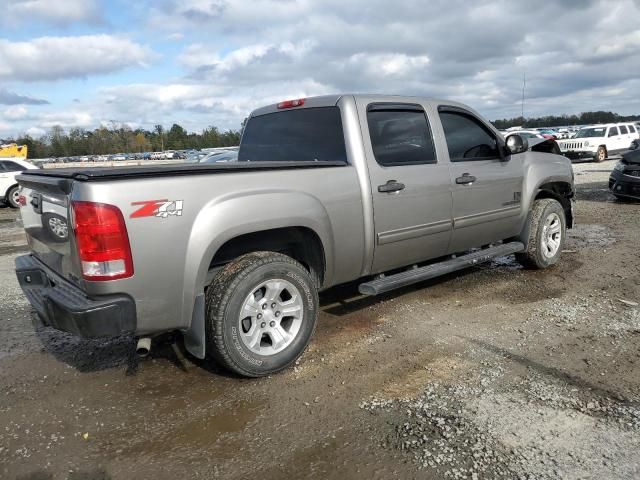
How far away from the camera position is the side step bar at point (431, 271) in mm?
3957

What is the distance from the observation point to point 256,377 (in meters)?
3.42

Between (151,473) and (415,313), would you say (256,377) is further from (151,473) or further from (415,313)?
(415,313)

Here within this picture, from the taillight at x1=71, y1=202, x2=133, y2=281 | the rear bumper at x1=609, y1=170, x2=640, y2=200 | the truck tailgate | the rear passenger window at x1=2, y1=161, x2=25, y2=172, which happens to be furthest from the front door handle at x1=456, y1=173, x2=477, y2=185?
the rear passenger window at x1=2, y1=161, x2=25, y2=172

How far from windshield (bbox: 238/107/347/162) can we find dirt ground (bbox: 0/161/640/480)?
1.54 m

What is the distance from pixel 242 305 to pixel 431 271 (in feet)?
6.20

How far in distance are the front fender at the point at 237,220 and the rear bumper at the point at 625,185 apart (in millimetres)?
9912

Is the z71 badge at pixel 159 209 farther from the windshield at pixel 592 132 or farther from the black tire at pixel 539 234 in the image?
the windshield at pixel 592 132

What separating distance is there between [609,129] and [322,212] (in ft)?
79.3

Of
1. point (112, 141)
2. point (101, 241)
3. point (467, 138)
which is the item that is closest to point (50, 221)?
point (101, 241)

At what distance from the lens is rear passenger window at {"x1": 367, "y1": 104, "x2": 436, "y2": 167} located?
13.4ft

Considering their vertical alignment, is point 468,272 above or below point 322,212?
below

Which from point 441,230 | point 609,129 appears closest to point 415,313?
point 441,230

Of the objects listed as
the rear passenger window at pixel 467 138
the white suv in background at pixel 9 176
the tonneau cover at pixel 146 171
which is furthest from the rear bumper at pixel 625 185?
the white suv in background at pixel 9 176

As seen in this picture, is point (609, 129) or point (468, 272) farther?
point (609, 129)
